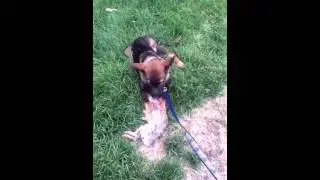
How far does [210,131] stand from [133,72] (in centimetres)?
64

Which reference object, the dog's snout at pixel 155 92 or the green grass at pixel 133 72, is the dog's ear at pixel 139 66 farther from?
the dog's snout at pixel 155 92

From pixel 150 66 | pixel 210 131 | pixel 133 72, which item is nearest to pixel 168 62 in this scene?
pixel 150 66

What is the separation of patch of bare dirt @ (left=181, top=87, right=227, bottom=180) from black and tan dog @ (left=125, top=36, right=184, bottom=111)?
266mm

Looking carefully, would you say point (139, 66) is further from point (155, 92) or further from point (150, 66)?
point (155, 92)

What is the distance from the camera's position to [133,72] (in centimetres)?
313

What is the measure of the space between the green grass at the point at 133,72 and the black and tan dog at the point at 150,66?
0.16 ft

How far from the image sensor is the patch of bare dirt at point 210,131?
303cm

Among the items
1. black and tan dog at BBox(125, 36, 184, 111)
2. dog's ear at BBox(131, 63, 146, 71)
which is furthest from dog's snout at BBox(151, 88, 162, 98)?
dog's ear at BBox(131, 63, 146, 71)

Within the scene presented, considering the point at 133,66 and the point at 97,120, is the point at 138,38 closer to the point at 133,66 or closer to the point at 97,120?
the point at 133,66

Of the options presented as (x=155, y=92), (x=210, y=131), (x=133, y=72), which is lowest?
(x=210, y=131)

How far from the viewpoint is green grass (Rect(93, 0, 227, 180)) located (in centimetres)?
298

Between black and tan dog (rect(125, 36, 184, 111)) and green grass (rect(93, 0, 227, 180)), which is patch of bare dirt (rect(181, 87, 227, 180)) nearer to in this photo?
green grass (rect(93, 0, 227, 180))
